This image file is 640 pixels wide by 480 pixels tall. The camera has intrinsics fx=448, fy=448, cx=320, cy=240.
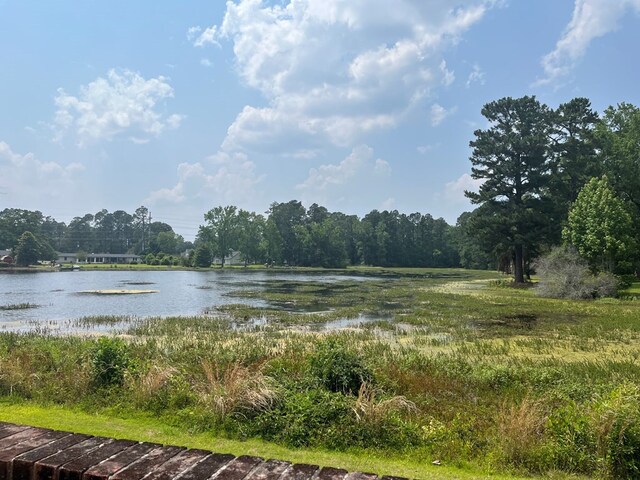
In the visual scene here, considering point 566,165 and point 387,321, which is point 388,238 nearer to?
point 566,165

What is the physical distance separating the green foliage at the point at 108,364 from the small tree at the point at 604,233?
36385 mm

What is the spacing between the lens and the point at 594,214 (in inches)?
1422

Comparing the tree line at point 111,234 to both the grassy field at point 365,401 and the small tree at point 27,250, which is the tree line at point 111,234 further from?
the grassy field at point 365,401

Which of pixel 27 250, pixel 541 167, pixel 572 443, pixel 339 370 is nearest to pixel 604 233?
pixel 541 167

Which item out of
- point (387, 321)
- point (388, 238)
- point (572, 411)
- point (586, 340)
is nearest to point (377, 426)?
point (572, 411)

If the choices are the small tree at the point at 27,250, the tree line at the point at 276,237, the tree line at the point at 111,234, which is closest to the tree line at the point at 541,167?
the tree line at the point at 276,237

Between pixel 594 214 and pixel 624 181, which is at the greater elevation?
pixel 624 181

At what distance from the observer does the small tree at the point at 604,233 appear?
34.9 m

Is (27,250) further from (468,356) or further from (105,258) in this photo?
(468,356)

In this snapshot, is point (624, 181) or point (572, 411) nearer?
point (572, 411)

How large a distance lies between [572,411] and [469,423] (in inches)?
54.9

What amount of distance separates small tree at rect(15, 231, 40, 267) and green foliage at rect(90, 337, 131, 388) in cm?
9654

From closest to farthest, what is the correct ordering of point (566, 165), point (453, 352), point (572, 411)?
point (572, 411) < point (453, 352) < point (566, 165)

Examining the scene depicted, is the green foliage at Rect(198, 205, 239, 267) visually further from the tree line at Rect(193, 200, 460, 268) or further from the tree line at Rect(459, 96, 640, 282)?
the tree line at Rect(459, 96, 640, 282)
